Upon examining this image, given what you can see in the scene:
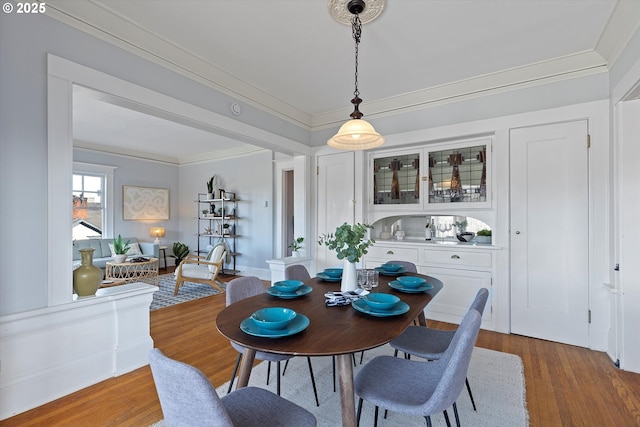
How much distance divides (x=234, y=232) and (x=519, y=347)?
213 inches

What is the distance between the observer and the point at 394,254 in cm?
380

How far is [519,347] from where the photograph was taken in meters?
2.83

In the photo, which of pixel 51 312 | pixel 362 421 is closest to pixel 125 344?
pixel 51 312

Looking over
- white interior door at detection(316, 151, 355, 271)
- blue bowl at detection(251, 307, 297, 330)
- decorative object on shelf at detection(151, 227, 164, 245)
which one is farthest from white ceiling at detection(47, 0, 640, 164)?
decorative object on shelf at detection(151, 227, 164, 245)

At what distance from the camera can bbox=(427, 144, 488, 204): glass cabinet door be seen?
3.39 m

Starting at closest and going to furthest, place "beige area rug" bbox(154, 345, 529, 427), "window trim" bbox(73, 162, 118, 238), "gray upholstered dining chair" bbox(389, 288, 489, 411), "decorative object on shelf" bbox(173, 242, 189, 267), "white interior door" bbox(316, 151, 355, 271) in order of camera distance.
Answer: "gray upholstered dining chair" bbox(389, 288, 489, 411), "beige area rug" bbox(154, 345, 529, 427), "white interior door" bbox(316, 151, 355, 271), "window trim" bbox(73, 162, 118, 238), "decorative object on shelf" bbox(173, 242, 189, 267)

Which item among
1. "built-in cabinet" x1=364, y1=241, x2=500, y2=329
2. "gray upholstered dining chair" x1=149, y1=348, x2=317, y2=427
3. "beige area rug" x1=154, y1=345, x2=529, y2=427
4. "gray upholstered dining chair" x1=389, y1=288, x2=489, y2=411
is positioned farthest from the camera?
"built-in cabinet" x1=364, y1=241, x2=500, y2=329

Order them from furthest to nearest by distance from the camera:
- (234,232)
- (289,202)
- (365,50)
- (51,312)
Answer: (234,232)
(289,202)
(365,50)
(51,312)

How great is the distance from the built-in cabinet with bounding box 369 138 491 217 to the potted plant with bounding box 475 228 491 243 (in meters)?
0.41

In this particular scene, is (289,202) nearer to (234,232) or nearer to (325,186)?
(234,232)

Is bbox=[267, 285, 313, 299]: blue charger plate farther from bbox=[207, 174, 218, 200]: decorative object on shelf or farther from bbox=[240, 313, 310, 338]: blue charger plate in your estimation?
bbox=[207, 174, 218, 200]: decorative object on shelf

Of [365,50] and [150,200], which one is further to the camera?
[150,200]

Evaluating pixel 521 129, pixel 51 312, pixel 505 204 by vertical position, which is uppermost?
pixel 521 129

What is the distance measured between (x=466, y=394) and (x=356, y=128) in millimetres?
2025
